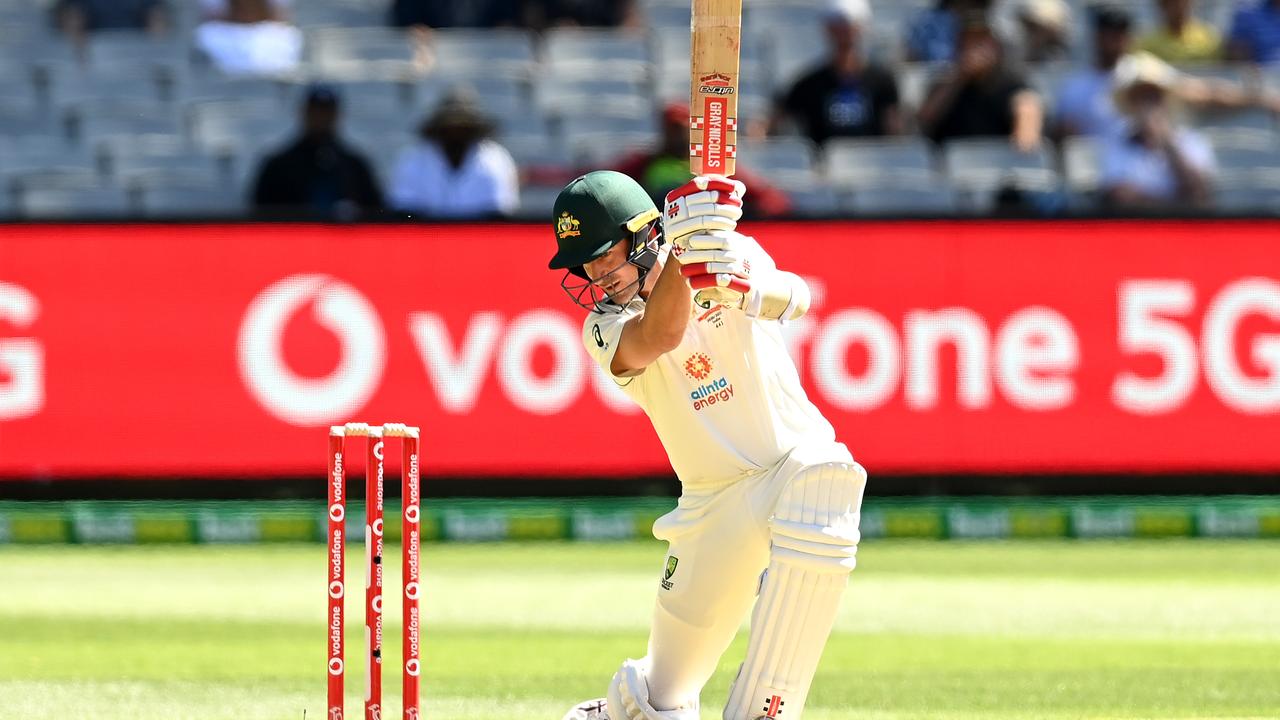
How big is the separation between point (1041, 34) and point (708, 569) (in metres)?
8.46

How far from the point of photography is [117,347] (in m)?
9.43

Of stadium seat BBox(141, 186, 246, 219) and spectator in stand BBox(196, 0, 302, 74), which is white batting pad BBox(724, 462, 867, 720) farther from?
spectator in stand BBox(196, 0, 302, 74)

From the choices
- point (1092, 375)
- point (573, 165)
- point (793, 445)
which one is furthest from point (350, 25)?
point (793, 445)

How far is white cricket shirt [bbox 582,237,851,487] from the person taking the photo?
463 cm

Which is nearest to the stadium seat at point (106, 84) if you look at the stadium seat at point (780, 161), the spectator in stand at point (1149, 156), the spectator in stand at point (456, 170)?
the spectator in stand at point (456, 170)

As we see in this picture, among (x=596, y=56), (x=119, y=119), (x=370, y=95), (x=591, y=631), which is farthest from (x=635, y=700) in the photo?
(x=596, y=56)

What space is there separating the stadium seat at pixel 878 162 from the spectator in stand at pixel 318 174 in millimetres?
2371

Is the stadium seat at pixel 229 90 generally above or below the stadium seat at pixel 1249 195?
above

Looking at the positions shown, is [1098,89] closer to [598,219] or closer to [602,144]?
[602,144]

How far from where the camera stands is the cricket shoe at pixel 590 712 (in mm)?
4852

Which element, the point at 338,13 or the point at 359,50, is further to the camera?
the point at 338,13

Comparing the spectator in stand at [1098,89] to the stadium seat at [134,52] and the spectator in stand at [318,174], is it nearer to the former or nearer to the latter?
the spectator in stand at [318,174]

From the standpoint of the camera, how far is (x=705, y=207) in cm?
407

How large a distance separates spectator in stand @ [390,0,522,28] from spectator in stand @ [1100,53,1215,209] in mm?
3658
